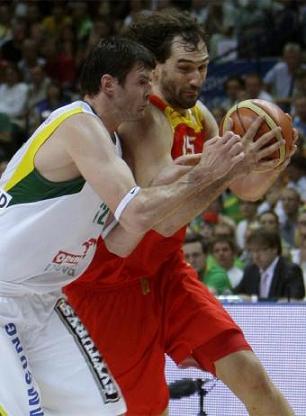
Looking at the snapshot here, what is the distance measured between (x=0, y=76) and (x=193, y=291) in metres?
9.35

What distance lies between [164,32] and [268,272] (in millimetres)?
2955

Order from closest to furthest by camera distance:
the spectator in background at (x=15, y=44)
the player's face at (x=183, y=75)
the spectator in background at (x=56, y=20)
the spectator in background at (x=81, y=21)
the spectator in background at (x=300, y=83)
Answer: the player's face at (x=183, y=75), the spectator in background at (x=300, y=83), the spectator in background at (x=81, y=21), the spectator in background at (x=15, y=44), the spectator in background at (x=56, y=20)

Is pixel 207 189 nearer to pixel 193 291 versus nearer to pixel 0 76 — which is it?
pixel 193 291

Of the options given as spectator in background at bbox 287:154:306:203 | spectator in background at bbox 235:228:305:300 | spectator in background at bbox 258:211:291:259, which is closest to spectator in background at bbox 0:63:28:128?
spectator in background at bbox 287:154:306:203

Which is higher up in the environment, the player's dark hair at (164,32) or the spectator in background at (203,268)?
the player's dark hair at (164,32)

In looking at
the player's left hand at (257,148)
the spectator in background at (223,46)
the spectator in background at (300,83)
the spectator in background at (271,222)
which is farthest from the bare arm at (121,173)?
the spectator in background at (223,46)

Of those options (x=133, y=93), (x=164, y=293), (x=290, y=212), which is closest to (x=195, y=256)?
(x=290, y=212)

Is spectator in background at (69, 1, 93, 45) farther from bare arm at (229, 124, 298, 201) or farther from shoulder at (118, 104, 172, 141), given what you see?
shoulder at (118, 104, 172, 141)

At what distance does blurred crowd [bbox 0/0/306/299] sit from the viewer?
25.2 feet

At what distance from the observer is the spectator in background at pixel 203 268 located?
303 inches

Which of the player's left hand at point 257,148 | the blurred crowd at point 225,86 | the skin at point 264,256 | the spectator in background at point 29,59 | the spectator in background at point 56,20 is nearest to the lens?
the player's left hand at point 257,148

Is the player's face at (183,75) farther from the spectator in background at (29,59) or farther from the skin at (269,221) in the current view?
the spectator in background at (29,59)

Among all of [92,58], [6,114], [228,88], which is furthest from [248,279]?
[6,114]

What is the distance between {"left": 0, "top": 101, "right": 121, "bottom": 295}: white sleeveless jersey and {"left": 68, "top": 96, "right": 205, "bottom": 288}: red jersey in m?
0.68
